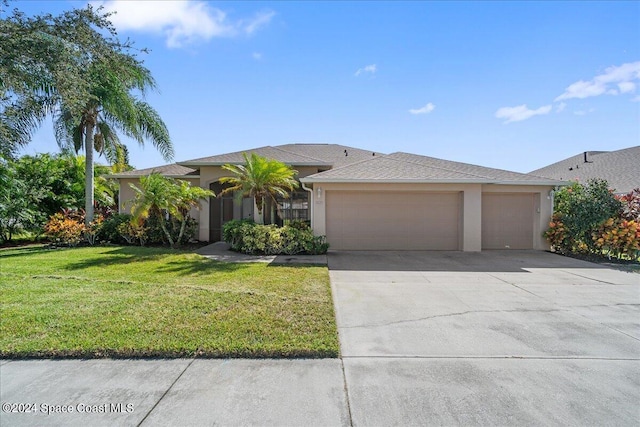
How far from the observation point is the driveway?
2.82 m

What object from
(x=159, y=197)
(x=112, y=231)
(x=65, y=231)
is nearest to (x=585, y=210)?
(x=159, y=197)

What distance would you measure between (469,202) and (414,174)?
Answer: 238 centimetres

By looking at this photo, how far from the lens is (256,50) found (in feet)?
36.9

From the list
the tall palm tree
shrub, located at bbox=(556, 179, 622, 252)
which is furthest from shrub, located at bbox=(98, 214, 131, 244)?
shrub, located at bbox=(556, 179, 622, 252)

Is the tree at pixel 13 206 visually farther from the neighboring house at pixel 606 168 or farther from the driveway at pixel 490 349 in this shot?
the neighboring house at pixel 606 168

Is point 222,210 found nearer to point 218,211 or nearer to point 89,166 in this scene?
point 218,211

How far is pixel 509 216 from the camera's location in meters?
12.5

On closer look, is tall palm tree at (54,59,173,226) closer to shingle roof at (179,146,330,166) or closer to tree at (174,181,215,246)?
shingle roof at (179,146,330,166)

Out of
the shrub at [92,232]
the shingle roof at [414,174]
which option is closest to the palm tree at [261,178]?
the shingle roof at [414,174]

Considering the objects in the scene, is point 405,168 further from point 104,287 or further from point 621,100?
point 104,287

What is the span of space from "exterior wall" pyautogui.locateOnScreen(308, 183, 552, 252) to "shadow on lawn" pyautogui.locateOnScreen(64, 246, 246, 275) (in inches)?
165

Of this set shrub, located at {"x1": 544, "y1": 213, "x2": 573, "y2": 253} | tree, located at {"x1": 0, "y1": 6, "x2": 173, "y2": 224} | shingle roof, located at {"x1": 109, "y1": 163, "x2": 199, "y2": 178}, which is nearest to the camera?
tree, located at {"x1": 0, "y1": 6, "x2": 173, "y2": 224}

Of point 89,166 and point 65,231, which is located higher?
point 89,166

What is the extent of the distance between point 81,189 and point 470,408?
65.8 feet
